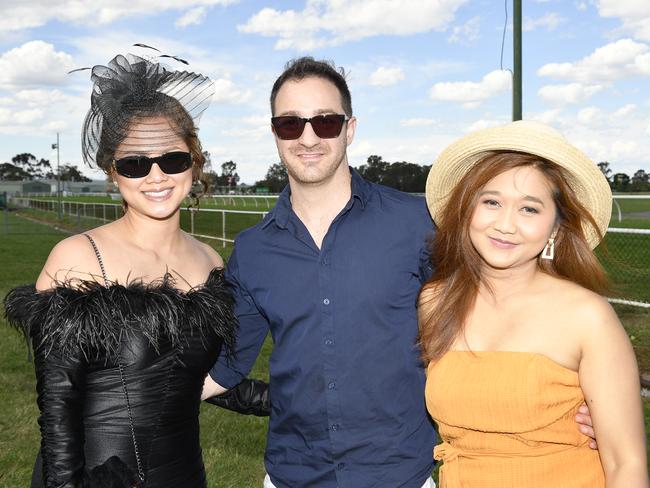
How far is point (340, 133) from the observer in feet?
9.83

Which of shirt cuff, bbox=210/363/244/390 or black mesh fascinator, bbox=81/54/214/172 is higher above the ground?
black mesh fascinator, bbox=81/54/214/172

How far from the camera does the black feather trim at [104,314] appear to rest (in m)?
2.40

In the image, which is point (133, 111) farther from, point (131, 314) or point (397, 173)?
point (397, 173)

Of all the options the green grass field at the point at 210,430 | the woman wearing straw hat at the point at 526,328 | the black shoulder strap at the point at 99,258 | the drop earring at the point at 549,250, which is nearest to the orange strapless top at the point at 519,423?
the woman wearing straw hat at the point at 526,328

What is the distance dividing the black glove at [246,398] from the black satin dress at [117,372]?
0.45m

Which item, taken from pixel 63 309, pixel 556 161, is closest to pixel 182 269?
pixel 63 309

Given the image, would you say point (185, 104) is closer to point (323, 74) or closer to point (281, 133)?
point (281, 133)

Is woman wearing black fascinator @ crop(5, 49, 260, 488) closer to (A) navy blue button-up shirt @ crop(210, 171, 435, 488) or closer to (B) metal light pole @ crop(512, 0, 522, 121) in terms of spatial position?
(A) navy blue button-up shirt @ crop(210, 171, 435, 488)

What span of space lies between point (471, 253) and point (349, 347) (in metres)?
0.59

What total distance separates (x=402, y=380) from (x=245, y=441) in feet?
10.1

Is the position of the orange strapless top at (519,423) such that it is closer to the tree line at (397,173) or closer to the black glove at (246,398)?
the black glove at (246,398)

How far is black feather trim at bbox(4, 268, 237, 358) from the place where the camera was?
240 cm

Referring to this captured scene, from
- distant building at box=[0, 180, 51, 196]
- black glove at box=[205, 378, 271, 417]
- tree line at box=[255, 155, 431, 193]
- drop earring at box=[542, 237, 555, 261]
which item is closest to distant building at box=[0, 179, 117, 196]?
distant building at box=[0, 180, 51, 196]

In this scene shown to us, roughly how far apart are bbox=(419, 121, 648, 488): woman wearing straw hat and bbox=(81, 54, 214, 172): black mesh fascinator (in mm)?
1137
